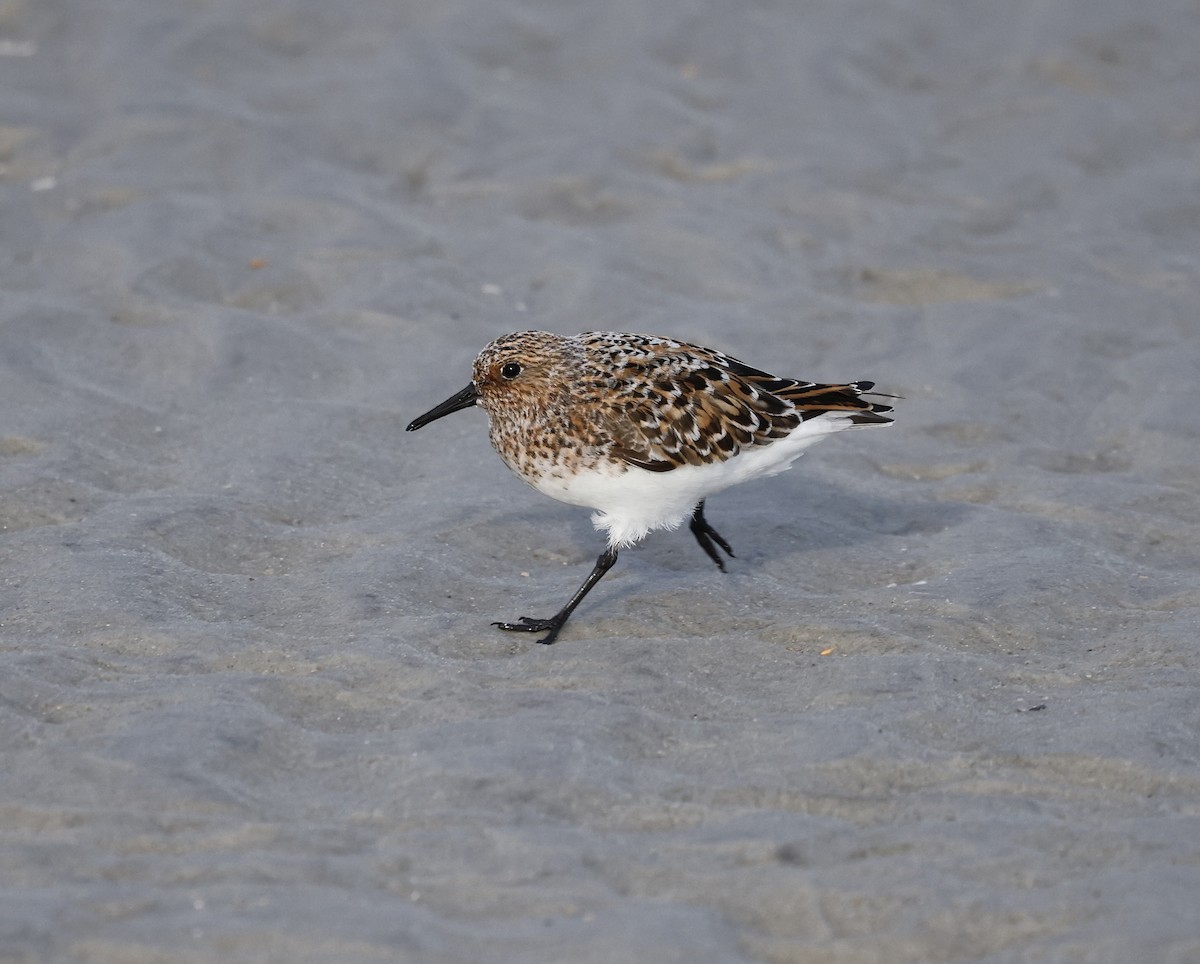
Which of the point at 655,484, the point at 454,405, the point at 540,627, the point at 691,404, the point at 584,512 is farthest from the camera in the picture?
the point at 584,512

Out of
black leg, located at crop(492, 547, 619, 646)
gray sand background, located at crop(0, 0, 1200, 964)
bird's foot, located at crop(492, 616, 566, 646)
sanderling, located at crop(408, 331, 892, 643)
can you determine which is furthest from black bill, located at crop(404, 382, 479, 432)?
bird's foot, located at crop(492, 616, 566, 646)

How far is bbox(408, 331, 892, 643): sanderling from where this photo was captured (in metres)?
5.86

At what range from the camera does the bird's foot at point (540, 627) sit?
18.7 ft

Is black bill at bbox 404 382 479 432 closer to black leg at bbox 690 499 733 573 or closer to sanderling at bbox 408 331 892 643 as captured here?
sanderling at bbox 408 331 892 643

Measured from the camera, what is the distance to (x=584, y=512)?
7168mm

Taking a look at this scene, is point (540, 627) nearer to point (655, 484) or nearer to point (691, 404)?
point (655, 484)

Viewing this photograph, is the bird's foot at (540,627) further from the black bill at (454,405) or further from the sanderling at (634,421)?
the black bill at (454,405)

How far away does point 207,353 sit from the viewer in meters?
8.02

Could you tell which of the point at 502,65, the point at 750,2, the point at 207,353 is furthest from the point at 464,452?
the point at 750,2

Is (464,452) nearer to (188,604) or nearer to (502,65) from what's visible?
(188,604)

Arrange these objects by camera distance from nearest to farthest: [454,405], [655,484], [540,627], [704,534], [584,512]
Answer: [540,627]
[655,484]
[454,405]
[704,534]
[584,512]

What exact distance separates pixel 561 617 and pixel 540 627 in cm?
10

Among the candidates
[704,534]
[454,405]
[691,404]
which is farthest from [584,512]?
[691,404]

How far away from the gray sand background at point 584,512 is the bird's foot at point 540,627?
7cm
